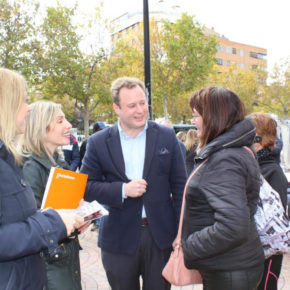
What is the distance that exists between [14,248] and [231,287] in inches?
49.6

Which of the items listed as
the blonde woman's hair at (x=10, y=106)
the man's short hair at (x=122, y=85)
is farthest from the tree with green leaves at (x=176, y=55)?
the blonde woman's hair at (x=10, y=106)

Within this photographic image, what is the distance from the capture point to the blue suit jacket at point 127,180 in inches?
101

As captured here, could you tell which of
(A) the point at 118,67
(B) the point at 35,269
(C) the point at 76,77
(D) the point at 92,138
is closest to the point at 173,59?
(A) the point at 118,67

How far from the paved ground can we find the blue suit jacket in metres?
1.88

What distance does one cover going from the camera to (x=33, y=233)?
1509 mm

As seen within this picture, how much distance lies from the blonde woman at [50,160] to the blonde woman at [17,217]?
0.45m

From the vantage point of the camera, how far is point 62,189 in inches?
85.0

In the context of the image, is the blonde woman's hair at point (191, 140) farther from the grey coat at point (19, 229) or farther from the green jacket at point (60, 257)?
the grey coat at point (19, 229)

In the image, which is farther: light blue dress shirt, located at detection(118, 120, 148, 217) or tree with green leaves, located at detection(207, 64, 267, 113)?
tree with green leaves, located at detection(207, 64, 267, 113)

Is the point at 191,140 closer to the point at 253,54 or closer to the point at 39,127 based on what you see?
the point at 39,127

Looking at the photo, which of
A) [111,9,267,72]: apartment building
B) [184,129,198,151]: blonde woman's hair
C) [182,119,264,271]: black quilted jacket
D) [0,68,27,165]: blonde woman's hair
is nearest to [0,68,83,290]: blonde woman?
[0,68,27,165]: blonde woman's hair

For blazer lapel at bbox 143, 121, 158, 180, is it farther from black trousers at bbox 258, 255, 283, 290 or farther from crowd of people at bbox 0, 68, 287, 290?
black trousers at bbox 258, 255, 283, 290

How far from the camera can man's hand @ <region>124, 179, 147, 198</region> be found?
7.91ft

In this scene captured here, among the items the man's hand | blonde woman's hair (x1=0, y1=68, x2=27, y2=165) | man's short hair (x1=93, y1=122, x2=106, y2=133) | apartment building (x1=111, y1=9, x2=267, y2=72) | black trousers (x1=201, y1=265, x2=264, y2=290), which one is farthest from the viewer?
apartment building (x1=111, y1=9, x2=267, y2=72)
